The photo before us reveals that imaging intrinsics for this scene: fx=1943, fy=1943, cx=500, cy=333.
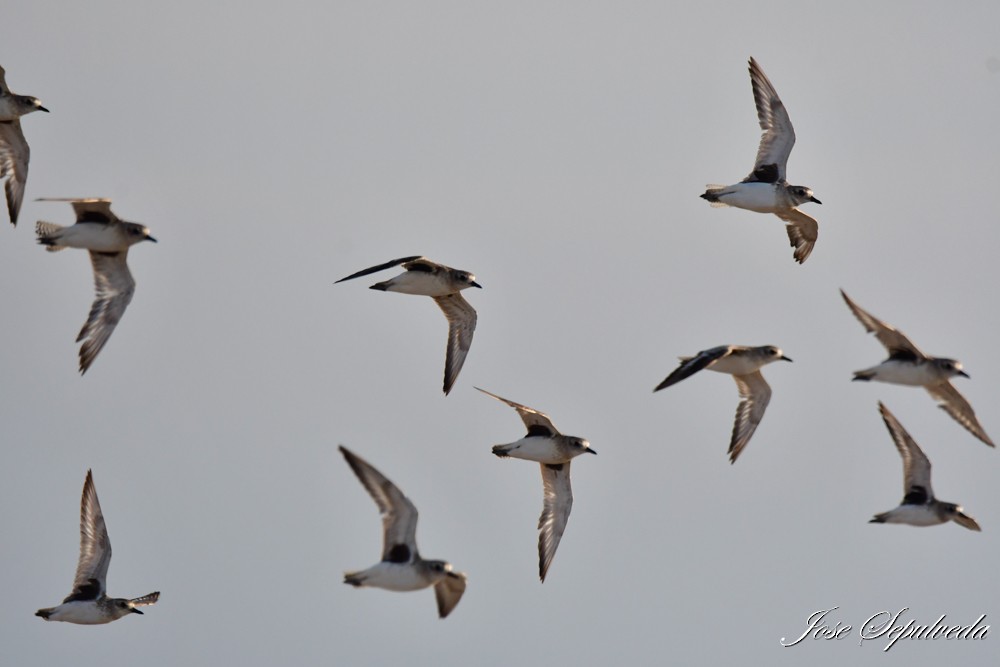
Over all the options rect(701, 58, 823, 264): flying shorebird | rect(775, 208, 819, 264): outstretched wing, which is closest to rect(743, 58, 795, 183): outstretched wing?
rect(701, 58, 823, 264): flying shorebird

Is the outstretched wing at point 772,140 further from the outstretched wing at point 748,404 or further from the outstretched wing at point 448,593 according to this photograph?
the outstretched wing at point 448,593

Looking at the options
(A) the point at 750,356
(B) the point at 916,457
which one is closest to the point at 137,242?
(A) the point at 750,356

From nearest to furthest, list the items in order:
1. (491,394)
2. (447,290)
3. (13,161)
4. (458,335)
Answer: (491,394) → (447,290) → (13,161) → (458,335)

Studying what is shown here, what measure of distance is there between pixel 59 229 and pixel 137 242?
3.45 ft

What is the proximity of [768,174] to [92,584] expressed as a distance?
1118cm

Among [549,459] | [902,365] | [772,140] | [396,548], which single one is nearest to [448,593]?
[396,548]

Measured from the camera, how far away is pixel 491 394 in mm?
25484

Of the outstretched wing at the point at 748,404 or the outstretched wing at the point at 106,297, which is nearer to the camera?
the outstretched wing at the point at 106,297

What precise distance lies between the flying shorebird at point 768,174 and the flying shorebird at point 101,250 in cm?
815

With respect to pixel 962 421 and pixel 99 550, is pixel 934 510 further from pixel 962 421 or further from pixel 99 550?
pixel 99 550

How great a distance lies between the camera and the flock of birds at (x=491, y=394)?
24328mm

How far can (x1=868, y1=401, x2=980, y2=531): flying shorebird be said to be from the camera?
2658cm

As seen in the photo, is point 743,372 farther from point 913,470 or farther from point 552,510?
point 552,510

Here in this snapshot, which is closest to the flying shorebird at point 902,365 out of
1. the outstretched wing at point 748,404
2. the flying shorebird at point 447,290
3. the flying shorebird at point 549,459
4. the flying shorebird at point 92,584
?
the outstretched wing at point 748,404
